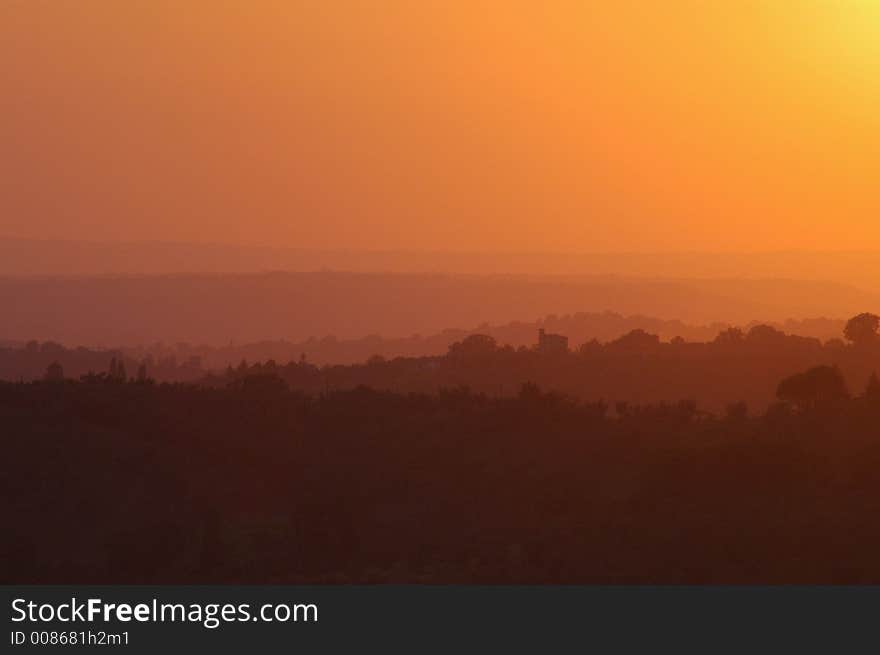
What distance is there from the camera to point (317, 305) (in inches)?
7293

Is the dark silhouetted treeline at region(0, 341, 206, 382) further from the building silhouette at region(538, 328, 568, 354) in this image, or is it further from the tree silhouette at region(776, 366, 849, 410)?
the tree silhouette at region(776, 366, 849, 410)

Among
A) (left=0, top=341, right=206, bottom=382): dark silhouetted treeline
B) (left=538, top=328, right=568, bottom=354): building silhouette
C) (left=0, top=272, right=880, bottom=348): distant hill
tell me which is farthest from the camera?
(left=0, top=272, right=880, bottom=348): distant hill

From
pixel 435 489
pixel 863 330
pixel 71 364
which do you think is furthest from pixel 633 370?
pixel 71 364

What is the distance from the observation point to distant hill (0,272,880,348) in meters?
173

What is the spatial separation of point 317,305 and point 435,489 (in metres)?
147

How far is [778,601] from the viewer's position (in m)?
26.6

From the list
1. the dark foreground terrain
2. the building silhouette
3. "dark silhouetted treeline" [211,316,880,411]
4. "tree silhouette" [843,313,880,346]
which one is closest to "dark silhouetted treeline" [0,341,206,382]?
the building silhouette

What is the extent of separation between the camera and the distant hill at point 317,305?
567 feet

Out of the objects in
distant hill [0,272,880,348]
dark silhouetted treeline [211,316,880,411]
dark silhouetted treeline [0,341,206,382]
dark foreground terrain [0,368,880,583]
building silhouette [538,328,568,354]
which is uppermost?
distant hill [0,272,880,348]

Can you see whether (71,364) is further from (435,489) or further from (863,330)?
(435,489)

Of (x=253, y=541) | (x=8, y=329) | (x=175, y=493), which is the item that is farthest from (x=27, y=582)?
(x=8, y=329)

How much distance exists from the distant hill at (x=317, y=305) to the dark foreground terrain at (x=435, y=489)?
11934 cm

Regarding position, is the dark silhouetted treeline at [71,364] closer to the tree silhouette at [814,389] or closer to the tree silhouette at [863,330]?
the tree silhouette at [863,330]

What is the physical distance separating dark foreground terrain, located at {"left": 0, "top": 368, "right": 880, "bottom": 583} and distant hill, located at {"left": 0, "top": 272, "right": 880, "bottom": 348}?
392 ft
